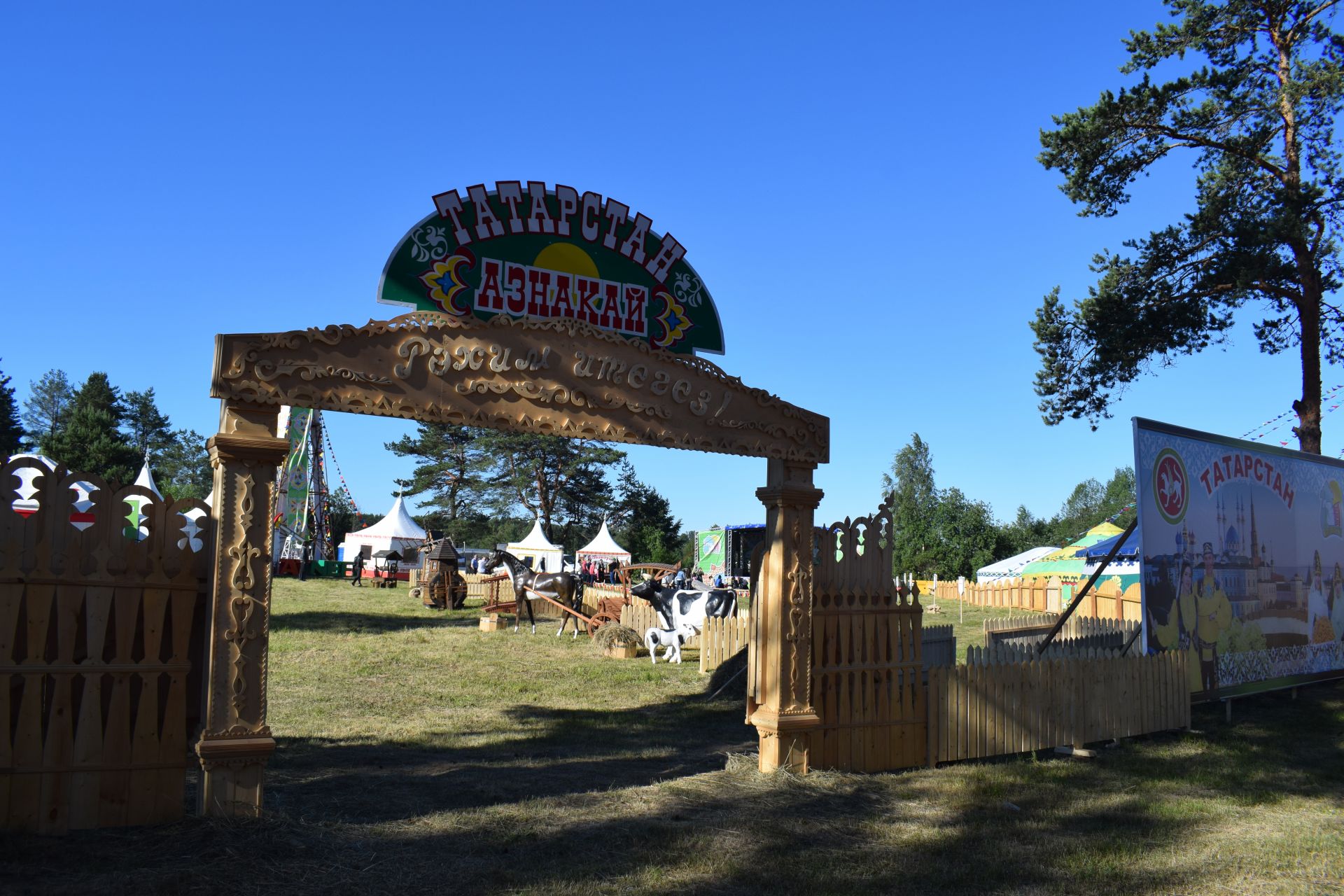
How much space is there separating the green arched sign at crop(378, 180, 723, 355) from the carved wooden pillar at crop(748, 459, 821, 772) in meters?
1.54

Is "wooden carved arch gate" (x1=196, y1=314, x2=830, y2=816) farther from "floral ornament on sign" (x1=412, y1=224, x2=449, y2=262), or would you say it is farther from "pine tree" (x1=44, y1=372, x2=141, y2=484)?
"pine tree" (x1=44, y1=372, x2=141, y2=484)

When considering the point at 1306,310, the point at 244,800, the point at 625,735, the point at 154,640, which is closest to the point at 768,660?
the point at 625,735

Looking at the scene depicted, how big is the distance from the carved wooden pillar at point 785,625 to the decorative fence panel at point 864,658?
0.76 ft

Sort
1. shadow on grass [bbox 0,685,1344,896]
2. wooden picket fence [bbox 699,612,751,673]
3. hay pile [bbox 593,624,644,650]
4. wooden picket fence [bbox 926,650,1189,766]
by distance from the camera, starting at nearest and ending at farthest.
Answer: shadow on grass [bbox 0,685,1344,896]
wooden picket fence [bbox 926,650,1189,766]
wooden picket fence [bbox 699,612,751,673]
hay pile [bbox 593,624,644,650]

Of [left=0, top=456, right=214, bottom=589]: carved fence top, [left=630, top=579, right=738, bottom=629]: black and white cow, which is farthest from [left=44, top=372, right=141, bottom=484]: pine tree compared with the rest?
[left=0, top=456, right=214, bottom=589]: carved fence top

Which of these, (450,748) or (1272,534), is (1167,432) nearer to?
(1272,534)

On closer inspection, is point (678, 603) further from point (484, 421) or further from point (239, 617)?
point (239, 617)

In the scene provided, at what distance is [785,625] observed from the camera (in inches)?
334

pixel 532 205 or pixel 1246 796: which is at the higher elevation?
pixel 532 205

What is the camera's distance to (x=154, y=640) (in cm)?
609

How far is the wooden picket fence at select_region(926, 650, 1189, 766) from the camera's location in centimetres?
937

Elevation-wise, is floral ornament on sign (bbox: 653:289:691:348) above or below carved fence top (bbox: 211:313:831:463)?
above

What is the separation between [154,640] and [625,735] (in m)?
6.19

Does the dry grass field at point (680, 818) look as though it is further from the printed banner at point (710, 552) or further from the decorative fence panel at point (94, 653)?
the printed banner at point (710, 552)
